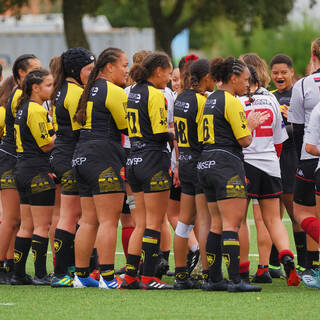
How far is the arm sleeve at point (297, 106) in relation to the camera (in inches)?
352

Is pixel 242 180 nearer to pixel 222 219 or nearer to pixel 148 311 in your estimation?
pixel 222 219

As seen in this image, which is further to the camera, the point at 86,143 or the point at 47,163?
the point at 47,163

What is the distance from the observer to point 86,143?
862 centimetres

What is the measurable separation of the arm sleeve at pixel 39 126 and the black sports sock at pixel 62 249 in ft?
2.91

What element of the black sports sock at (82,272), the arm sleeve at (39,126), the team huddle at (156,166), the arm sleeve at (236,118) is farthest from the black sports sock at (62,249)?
the arm sleeve at (236,118)

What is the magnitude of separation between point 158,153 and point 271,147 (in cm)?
113

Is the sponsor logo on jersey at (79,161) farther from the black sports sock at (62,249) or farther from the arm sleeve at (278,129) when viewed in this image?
the arm sleeve at (278,129)

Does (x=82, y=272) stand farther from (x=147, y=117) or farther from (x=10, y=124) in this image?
(x=10, y=124)

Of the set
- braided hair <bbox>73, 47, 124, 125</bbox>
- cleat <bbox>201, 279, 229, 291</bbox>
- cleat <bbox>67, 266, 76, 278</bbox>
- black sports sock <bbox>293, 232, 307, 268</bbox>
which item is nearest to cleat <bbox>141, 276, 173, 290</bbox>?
cleat <bbox>201, 279, 229, 291</bbox>

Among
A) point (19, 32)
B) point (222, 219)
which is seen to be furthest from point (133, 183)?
point (19, 32)

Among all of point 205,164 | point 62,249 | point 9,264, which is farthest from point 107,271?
point 9,264

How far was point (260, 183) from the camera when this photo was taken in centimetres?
895

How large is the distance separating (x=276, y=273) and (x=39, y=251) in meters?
2.54

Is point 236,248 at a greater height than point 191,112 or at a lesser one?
lesser
